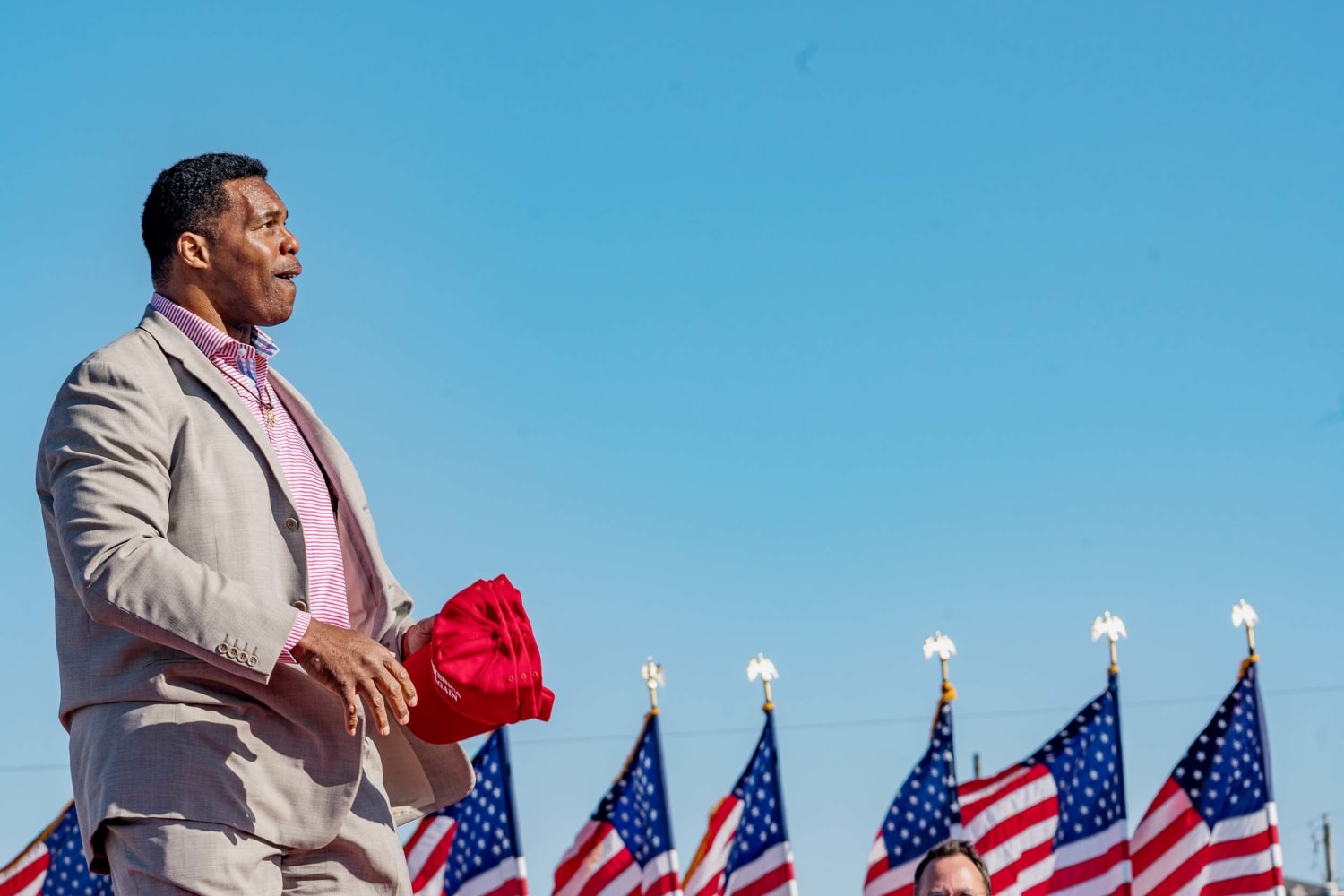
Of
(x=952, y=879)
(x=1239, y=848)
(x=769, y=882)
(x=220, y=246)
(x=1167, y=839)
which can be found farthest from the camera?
(x=769, y=882)

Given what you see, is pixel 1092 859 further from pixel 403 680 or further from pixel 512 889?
pixel 403 680

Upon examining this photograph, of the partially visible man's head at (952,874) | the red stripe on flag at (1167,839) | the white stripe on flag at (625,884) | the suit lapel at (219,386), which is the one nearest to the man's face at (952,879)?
the partially visible man's head at (952,874)

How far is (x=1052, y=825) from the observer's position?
1459 centimetres

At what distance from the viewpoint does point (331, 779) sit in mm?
3428

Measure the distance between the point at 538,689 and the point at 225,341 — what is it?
0.97 m

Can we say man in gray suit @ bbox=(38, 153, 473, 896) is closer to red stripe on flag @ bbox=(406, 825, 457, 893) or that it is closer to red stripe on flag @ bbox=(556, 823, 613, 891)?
red stripe on flag @ bbox=(406, 825, 457, 893)

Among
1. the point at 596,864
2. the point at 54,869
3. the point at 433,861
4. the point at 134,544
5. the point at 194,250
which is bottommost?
the point at 596,864

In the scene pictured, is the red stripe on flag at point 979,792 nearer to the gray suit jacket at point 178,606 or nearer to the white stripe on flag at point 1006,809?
the white stripe on flag at point 1006,809

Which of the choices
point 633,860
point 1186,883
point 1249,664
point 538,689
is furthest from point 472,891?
point 538,689

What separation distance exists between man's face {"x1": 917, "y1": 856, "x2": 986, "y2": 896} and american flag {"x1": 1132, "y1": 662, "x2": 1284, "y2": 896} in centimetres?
801

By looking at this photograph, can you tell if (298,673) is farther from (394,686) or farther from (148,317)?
(148,317)

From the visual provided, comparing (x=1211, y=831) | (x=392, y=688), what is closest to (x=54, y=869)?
→ (x=1211, y=831)

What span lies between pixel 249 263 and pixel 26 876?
40.5 feet

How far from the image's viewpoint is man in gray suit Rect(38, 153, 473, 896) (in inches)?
128
